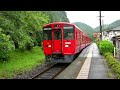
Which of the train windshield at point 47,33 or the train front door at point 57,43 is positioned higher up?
the train windshield at point 47,33

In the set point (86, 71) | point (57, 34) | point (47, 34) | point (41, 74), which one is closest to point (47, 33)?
point (47, 34)

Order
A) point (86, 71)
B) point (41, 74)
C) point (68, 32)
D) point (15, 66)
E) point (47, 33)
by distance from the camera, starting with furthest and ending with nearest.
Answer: point (47, 33) → point (68, 32) → point (15, 66) → point (86, 71) → point (41, 74)

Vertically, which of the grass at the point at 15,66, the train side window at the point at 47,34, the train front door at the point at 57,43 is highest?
the train side window at the point at 47,34

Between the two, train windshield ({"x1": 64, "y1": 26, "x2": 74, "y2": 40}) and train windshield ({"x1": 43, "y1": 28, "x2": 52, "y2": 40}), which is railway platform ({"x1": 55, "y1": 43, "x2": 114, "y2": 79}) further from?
train windshield ({"x1": 43, "y1": 28, "x2": 52, "y2": 40})

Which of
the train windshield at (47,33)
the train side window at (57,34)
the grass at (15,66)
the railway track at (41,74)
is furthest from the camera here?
the train windshield at (47,33)

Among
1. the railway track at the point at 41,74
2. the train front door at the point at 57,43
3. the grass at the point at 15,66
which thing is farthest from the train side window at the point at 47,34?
the railway track at the point at 41,74

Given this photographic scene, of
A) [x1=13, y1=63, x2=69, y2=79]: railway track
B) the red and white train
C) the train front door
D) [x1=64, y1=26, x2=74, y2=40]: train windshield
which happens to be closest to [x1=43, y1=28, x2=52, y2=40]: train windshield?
the red and white train

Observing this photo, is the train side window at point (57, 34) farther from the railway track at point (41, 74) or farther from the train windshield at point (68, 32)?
the railway track at point (41, 74)

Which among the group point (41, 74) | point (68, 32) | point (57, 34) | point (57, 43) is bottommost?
point (41, 74)

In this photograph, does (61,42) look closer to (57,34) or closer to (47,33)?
(57,34)
